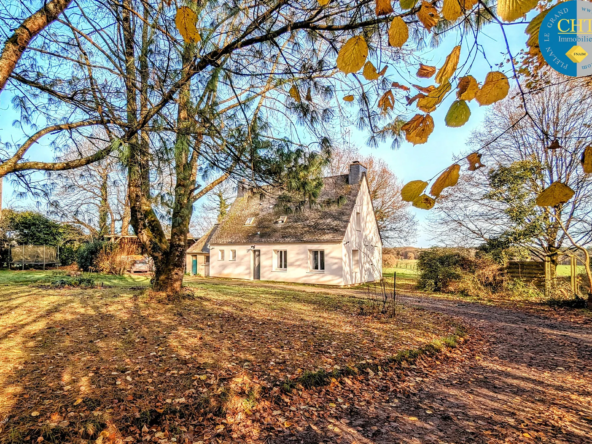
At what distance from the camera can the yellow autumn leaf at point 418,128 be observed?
1.65 meters

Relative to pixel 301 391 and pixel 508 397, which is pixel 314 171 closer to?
pixel 301 391

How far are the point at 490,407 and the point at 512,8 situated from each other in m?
3.89

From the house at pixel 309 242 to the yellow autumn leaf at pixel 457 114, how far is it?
1561cm

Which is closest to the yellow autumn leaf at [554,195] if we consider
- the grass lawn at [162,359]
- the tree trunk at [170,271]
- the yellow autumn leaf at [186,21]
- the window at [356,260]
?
the yellow autumn leaf at [186,21]

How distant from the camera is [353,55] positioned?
1.60 m

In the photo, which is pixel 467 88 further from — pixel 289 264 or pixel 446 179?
pixel 289 264

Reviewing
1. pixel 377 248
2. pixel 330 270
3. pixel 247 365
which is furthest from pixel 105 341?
pixel 377 248

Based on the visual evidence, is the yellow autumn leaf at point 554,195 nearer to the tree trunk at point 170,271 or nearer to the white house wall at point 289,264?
the tree trunk at point 170,271

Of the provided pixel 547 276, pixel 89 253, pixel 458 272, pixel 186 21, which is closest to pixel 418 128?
pixel 186 21

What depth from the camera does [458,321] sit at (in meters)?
8.44

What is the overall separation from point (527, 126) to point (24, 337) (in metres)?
16.9

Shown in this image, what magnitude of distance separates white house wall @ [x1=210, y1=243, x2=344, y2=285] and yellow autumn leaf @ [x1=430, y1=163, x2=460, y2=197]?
16.7 metres

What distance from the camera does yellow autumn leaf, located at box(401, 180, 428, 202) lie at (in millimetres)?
1360

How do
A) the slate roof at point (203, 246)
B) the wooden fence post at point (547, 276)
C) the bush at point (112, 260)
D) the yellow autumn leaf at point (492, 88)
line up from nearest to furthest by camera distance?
the yellow autumn leaf at point (492, 88)
the wooden fence post at point (547, 276)
the bush at point (112, 260)
the slate roof at point (203, 246)
